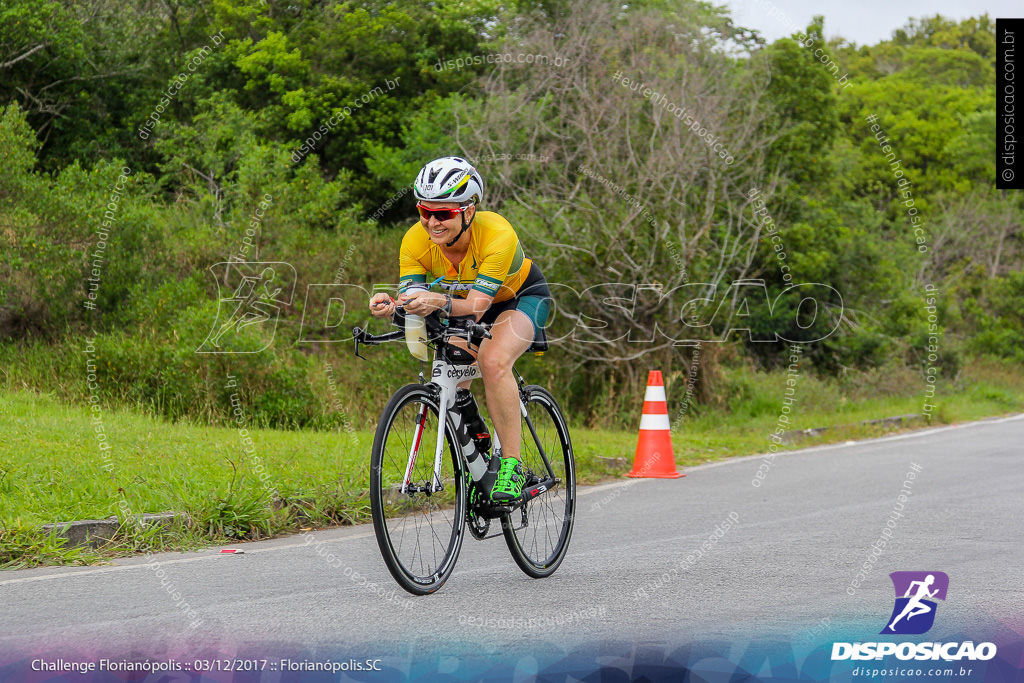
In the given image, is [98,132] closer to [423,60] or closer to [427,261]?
[423,60]

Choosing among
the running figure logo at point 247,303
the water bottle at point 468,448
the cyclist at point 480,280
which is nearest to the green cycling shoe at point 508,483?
the cyclist at point 480,280

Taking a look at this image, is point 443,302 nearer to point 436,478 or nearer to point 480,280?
point 480,280

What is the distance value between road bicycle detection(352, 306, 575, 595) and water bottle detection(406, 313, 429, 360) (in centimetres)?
7

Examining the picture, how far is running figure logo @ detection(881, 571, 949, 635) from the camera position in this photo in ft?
17.3

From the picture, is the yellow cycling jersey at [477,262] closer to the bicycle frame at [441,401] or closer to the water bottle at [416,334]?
the water bottle at [416,334]

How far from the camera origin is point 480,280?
573 cm

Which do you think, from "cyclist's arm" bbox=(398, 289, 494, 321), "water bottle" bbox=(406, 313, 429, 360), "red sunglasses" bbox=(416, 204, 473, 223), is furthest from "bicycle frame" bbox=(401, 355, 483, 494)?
"red sunglasses" bbox=(416, 204, 473, 223)

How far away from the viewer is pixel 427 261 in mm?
6059

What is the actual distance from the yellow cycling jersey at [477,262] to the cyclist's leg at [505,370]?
0.57ft

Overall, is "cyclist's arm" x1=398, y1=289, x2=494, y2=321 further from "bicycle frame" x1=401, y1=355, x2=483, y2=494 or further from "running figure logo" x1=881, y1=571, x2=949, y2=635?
"running figure logo" x1=881, y1=571, x2=949, y2=635

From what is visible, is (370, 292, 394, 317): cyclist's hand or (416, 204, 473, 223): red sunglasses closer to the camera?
(370, 292, 394, 317): cyclist's hand

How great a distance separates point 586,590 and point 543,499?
2.58 feet

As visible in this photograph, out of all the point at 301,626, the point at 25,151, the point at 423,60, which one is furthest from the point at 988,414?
the point at 301,626

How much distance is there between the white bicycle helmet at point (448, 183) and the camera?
5.62m
